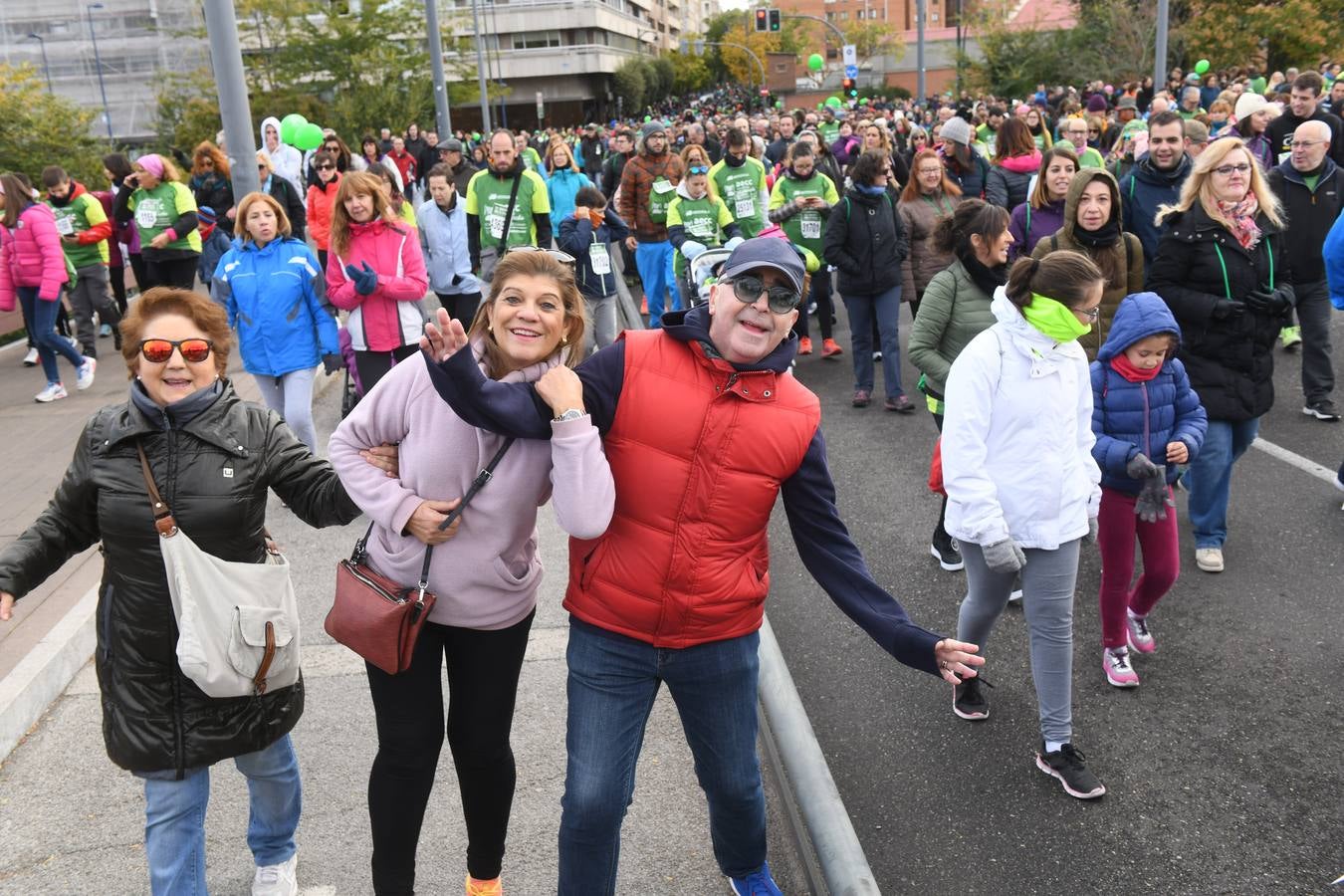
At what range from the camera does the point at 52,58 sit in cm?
3925

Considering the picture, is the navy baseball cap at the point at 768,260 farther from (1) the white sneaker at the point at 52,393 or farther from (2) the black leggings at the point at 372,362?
(1) the white sneaker at the point at 52,393

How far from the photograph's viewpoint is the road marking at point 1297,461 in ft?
24.2

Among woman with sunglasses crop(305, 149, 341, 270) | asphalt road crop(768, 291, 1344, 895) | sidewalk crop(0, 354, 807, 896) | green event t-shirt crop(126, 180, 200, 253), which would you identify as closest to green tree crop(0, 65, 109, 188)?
green event t-shirt crop(126, 180, 200, 253)

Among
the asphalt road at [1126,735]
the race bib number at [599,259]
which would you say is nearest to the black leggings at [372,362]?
the asphalt road at [1126,735]

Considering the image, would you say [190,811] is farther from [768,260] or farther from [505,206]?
[505,206]

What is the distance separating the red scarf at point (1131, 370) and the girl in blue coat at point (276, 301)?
4.23 metres

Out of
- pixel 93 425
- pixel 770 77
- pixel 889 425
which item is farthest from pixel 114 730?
pixel 770 77

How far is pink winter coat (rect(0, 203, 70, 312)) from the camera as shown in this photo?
32.5ft

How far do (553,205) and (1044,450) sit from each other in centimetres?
875

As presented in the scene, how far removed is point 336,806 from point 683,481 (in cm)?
200

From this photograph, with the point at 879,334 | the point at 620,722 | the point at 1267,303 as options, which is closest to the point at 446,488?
the point at 620,722

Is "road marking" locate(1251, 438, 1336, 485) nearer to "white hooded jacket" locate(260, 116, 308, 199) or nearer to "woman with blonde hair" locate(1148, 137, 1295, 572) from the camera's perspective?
"woman with blonde hair" locate(1148, 137, 1295, 572)

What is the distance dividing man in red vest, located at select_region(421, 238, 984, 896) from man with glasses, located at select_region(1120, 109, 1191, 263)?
5.62 metres

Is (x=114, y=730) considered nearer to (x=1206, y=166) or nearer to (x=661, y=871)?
(x=661, y=871)
